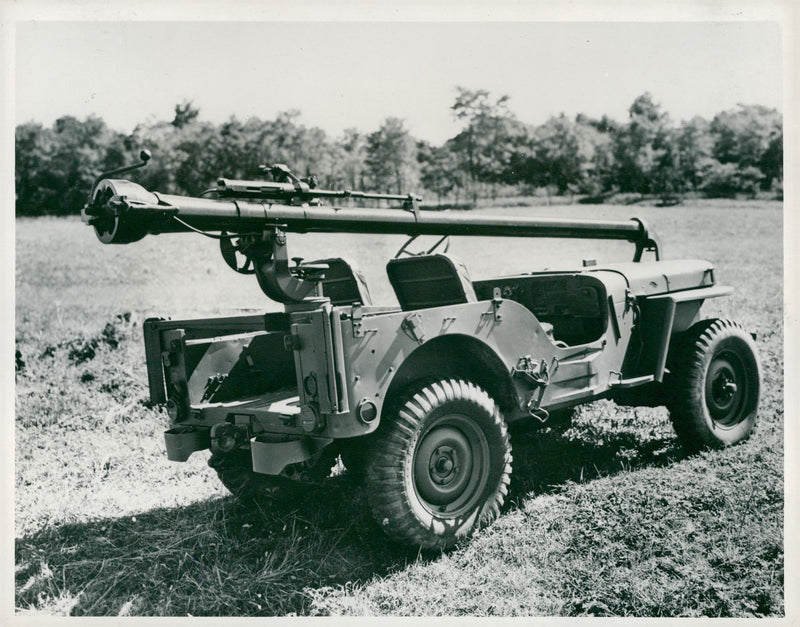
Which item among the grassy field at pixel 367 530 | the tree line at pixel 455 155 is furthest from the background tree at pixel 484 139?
the grassy field at pixel 367 530

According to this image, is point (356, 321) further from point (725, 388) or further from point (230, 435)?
point (725, 388)

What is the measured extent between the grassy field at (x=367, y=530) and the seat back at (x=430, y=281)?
1.97 ft

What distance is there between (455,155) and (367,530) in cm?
1540

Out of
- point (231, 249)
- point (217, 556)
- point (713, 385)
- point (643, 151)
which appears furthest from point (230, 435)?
point (643, 151)

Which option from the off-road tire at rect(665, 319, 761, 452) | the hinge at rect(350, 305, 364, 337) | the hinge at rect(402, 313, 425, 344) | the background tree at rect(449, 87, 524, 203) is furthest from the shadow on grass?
A: the background tree at rect(449, 87, 524, 203)

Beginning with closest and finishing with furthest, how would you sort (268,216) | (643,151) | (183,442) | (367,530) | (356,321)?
(356,321) < (268,216) < (183,442) < (367,530) < (643,151)

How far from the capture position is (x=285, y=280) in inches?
173

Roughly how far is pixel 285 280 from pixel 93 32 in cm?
227

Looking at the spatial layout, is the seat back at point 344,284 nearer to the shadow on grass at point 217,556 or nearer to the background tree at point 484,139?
the shadow on grass at point 217,556

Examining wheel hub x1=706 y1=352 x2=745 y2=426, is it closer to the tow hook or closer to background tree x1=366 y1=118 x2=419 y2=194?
the tow hook

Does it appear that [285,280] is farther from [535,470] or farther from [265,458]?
[535,470]

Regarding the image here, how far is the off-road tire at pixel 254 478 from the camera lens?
15.3 feet

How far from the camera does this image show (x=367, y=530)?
15.9 feet

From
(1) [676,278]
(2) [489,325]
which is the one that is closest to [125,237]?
(2) [489,325]
